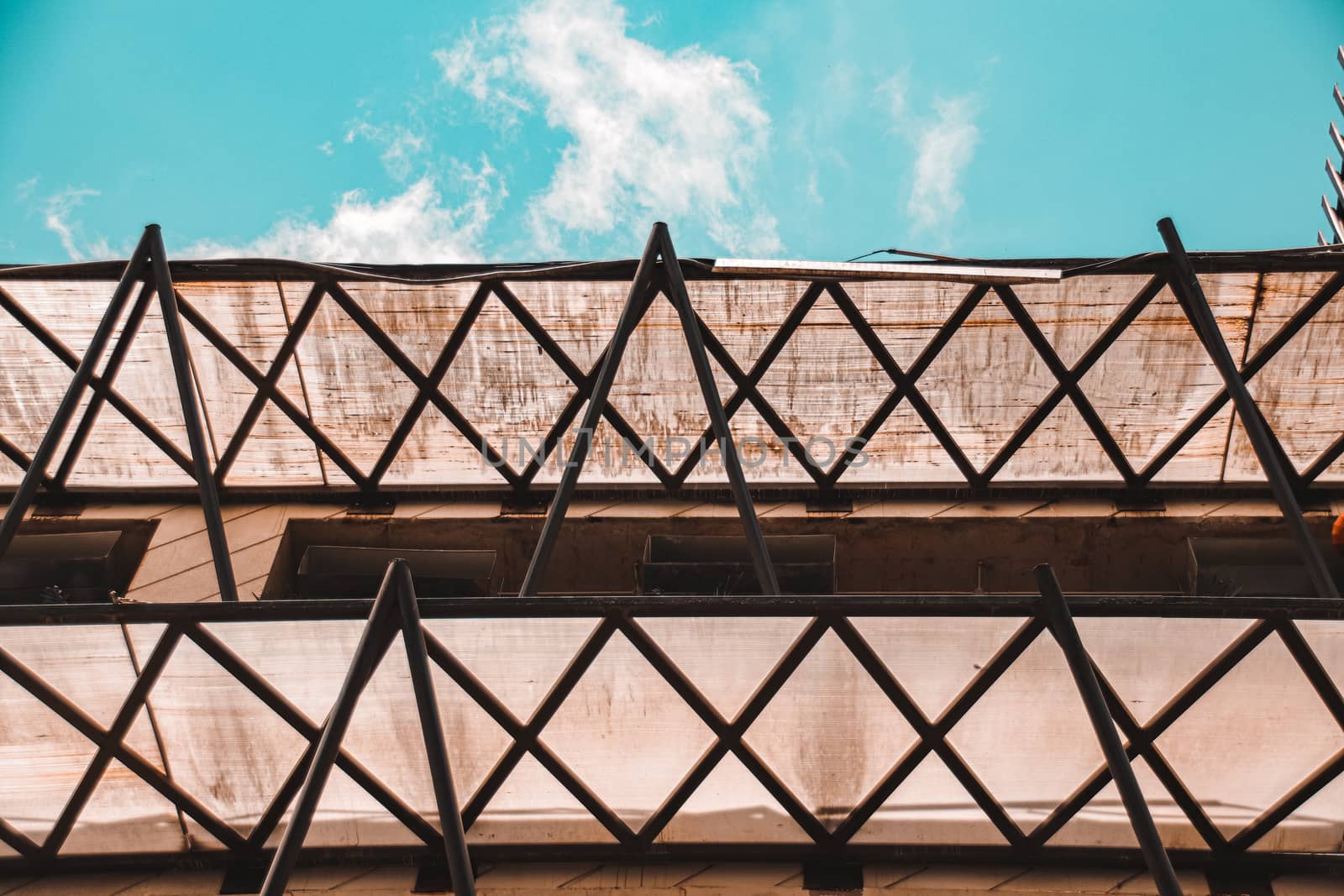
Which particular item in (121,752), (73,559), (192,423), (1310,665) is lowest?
(121,752)

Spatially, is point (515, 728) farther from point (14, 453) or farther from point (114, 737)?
point (14, 453)

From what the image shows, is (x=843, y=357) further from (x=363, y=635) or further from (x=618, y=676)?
(x=363, y=635)

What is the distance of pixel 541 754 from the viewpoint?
1348 cm

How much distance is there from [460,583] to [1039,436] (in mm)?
9437

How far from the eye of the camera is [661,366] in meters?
18.7

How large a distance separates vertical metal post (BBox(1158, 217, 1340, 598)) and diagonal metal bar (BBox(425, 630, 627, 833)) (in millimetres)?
8155

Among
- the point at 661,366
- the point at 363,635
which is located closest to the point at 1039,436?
the point at 661,366

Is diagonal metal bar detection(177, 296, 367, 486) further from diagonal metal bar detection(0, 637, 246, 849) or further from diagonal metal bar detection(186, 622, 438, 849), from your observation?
diagonal metal bar detection(186, 622, 438, 849)

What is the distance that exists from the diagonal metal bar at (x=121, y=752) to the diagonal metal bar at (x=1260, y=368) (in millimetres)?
14330

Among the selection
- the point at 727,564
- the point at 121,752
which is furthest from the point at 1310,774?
the point at 121,752

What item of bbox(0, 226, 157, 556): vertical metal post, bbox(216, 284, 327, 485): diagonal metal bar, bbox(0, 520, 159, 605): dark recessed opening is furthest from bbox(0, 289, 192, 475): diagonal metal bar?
bbox(0, 226, 157, 556): vertical metal post

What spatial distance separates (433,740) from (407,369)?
9044mm

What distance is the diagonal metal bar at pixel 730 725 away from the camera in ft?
41.4

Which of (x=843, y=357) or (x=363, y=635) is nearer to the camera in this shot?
(x=363, y=635)
